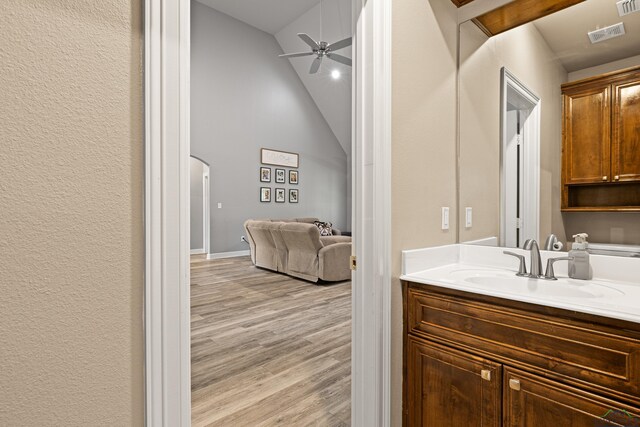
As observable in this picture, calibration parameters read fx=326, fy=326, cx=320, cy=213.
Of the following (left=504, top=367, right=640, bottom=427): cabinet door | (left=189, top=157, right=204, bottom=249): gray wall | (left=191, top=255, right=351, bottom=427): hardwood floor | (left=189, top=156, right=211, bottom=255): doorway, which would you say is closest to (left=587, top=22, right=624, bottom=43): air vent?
(left=504, top=367, right=640, bottom=427): cabinet door

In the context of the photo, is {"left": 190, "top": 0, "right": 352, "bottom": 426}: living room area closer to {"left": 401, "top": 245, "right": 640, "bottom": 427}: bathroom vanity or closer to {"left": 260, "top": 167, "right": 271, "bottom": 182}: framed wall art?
{"left": 260, "top": 167, "right": 271, "bottom": 182}: framed wall art

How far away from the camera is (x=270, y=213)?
8008mm

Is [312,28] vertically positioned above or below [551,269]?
above

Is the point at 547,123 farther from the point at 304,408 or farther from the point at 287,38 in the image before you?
the point at 287,38

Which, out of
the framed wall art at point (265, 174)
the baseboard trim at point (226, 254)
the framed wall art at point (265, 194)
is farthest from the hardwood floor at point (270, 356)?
the framed wall art at point (265, 174)

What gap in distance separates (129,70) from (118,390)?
66 centimetres

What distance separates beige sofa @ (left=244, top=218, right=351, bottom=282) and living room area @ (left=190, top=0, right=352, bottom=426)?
20 mm

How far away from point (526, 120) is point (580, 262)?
757 millimetres

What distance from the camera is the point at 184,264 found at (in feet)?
2.46

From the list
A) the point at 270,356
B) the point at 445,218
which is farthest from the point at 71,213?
the point at 270,356

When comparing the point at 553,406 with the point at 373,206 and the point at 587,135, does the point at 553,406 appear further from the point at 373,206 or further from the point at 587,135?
the point at 587,135

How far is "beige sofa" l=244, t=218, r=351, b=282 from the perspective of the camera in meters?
4.74

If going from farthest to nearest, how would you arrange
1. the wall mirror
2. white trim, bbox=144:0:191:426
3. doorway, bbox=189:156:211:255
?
1. doorway, bbox=189:156:211:255
2. the wall mirror
3. white trim, bbox=144:0:191:426

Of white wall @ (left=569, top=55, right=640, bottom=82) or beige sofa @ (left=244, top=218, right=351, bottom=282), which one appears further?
beige sofa @ (left=244, top=218, right=351, bottom=282)
